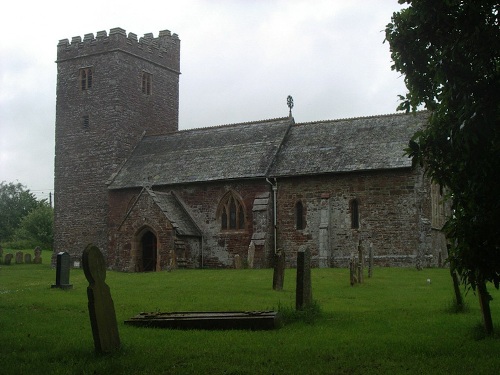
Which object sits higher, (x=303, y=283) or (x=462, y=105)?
(x=462, y=105)

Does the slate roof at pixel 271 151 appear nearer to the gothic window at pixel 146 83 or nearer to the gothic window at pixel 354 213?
the gothic window at pixel 354 213

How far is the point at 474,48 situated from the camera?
9.36 metres

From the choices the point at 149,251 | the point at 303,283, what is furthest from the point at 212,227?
the point at 303,283

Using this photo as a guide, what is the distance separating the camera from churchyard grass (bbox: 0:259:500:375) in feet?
29.3

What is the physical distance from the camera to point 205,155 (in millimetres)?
37750

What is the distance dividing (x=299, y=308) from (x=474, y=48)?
20.4 ft

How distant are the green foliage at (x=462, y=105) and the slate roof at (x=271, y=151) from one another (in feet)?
67.5

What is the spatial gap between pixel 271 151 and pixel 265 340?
82.1 ft

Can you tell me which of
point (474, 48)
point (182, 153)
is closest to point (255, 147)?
point (182, 153)

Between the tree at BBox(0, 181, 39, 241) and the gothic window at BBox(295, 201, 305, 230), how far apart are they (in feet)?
168

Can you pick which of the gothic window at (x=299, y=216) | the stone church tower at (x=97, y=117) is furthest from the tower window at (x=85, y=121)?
the gothic window at (x=299, y=216)

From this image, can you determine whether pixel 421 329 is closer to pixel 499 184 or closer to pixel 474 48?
pixel 499 184

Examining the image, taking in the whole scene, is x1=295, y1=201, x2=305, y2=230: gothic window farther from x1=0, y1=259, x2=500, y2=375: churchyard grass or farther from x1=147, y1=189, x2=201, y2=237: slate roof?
x1=0, y1=259, x2=500, y2=375: churchyard grass

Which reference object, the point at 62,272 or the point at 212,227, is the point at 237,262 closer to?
the point at 212,227
